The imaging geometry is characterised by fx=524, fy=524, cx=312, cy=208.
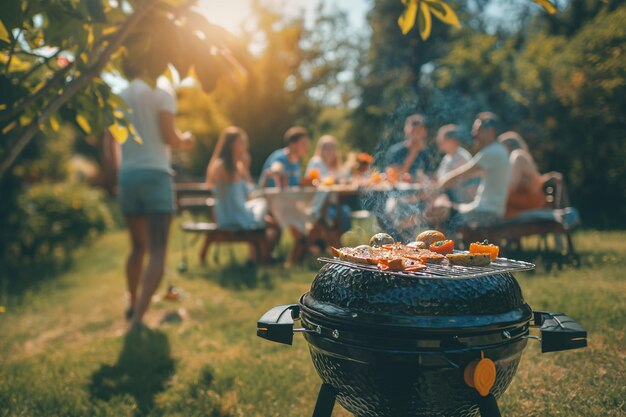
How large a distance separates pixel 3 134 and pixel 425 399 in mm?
2548

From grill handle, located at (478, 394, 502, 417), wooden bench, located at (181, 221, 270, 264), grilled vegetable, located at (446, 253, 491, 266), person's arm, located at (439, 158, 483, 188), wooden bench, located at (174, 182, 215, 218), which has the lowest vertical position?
wooden bench, located at (181, 221, 270, 264)

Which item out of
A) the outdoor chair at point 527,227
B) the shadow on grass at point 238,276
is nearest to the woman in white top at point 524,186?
the outdoor chair at point 527,227

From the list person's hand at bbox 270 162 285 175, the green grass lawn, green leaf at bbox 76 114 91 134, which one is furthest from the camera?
person's hand at bbox 270 162 285 175

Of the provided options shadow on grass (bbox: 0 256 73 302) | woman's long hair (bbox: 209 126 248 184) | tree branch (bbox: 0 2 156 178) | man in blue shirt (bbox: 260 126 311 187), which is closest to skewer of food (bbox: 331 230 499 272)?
tree branch (bbox: 0 2 156 178)

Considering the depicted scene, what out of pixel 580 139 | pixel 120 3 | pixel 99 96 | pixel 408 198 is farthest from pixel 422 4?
pixel 580 139

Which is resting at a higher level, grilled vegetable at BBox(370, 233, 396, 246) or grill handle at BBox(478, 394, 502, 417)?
grilled vegetable at BBox(370, 233, 396, 246)

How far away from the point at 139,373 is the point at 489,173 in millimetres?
4496

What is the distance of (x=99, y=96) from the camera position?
9.12 feet

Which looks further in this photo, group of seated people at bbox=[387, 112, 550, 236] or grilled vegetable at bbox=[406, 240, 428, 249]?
group of seated people at bbox=[387, 112, 550, 236]

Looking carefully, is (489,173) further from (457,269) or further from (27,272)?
(27,272)

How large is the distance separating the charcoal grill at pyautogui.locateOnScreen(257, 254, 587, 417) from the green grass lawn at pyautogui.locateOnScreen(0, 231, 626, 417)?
109cm

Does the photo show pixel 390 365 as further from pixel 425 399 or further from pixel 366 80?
pixel 366 80

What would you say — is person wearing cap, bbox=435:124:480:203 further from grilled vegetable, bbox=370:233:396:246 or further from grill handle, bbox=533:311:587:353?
grill handle, bbox=533:311:587:353

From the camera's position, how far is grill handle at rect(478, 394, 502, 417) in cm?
198
